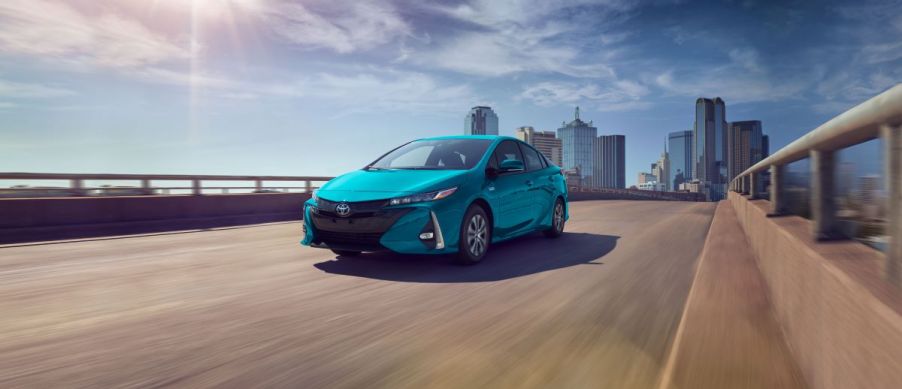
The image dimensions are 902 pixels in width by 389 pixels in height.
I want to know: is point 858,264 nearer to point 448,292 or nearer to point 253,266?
point 448,292

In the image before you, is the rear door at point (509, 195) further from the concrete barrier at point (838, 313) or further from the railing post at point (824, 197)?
the railing post at point (824, 197)

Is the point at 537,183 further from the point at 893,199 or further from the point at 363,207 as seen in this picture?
the point at 893,199

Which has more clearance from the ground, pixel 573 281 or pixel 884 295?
pixel 884 295

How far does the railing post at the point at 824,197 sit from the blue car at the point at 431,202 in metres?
3.52

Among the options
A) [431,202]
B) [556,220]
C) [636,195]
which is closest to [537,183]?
[556,220]

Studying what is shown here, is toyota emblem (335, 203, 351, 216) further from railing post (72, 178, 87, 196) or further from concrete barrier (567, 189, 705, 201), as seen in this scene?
concrete barrier (567, 189, 705, 201)

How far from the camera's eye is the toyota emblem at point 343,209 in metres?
5.82

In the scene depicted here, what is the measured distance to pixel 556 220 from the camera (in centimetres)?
878

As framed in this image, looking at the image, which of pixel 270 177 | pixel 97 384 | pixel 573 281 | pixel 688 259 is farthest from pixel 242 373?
pixel 270 177

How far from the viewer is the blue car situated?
5754mm

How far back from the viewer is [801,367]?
2.71 metres

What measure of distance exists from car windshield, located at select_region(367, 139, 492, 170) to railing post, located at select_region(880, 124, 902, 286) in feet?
16.2

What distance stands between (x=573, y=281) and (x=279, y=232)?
21.0ft

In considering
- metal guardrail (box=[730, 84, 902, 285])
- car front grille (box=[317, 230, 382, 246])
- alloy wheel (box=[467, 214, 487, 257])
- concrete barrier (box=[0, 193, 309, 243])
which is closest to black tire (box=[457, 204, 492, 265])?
alloy wheel (box=[467, 214, 487, 257])
